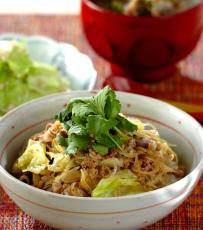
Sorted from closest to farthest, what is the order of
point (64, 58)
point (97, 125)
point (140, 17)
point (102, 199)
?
point (102, 199), point (97, 125), point (140, 17), point (64, 58)

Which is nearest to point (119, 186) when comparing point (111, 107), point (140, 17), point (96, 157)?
point (96, 157)

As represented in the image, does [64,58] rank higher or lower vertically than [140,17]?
lower

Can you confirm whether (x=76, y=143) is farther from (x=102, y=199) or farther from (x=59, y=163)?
(x=102, y=199)

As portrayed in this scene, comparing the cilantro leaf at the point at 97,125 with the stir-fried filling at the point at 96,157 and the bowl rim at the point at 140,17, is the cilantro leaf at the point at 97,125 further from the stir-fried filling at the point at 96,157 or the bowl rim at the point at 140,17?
the bowl rim at the point at 140,17

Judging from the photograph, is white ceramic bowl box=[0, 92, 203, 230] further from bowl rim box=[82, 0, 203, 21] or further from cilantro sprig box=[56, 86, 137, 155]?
bowl rim box=[82, 0, 203, 21]

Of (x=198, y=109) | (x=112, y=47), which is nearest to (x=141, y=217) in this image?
(x=198, y=109)


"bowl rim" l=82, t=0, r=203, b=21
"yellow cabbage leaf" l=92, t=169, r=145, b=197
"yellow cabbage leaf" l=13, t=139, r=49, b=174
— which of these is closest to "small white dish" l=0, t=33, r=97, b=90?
"bowl rim" l=82, t=0, r=203, b=21
